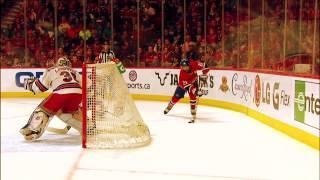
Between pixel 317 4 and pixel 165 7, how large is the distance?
4015 millimetres

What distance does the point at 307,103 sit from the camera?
4.93m

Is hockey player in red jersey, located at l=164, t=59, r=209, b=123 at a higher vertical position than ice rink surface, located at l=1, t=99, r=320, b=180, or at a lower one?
higher

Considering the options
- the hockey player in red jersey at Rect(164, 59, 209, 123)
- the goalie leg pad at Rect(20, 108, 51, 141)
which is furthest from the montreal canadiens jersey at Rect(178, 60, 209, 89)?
the goalie leg pad at Rect(20, 108, 51, 141)

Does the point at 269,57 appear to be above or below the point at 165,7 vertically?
below

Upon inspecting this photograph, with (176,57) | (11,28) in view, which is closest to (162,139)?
(11,28)

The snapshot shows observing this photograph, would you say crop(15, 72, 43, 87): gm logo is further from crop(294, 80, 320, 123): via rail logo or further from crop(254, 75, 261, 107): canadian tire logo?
crop(294, 80, 320, 123): via rail logo

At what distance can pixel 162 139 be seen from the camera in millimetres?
5195

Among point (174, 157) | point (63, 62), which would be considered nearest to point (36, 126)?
point (63, 62)

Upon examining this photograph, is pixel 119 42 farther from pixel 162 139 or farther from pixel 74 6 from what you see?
pixel 162 139

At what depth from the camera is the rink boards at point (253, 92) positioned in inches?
195

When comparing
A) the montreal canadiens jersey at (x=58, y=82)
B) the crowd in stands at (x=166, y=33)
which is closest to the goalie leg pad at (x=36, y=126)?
the montreal canadiens jersey at (x=58, y=82)

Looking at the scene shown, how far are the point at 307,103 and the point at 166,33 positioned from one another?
465 centimetres

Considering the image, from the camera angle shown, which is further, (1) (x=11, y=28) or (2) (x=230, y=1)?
(2) (x=230, y=1)

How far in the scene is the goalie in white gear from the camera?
16.1 ft
